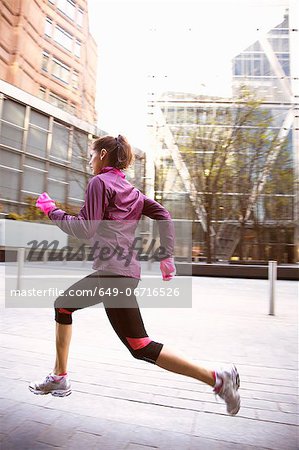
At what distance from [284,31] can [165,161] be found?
12.1 meters

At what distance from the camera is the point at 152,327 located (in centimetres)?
486

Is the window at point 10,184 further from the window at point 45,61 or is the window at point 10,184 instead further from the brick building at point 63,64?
the window at point 45,61

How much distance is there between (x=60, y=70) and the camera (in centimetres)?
2514

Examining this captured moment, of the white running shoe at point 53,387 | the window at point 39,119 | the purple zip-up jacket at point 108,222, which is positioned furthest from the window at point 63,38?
the white running shoe at point 53,387

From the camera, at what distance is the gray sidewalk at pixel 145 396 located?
1.88m

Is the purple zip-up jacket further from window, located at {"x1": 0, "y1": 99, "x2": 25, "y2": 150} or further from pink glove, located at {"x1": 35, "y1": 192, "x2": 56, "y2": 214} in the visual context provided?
window, located at {"x1": 0, "y1": 99, "x2": 25, "y2": 150}

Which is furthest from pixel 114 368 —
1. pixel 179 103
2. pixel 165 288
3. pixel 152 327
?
pixel 179 103

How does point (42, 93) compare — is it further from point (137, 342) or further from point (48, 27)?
point (137, 342)

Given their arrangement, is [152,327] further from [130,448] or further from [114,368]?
[130,448]

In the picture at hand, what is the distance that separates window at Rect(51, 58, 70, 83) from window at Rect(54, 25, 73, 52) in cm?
119

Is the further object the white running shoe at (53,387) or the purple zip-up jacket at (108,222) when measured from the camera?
the white running shoe at (53,387)

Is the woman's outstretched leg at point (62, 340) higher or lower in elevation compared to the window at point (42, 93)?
lower

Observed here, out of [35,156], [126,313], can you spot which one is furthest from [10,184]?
[126,313]

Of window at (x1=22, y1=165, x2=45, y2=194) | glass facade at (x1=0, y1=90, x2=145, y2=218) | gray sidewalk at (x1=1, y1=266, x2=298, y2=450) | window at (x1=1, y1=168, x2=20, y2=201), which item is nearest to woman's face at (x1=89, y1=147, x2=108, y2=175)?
gray sidewalk at (x1=1, y1=266, x2=298, y2=450)
